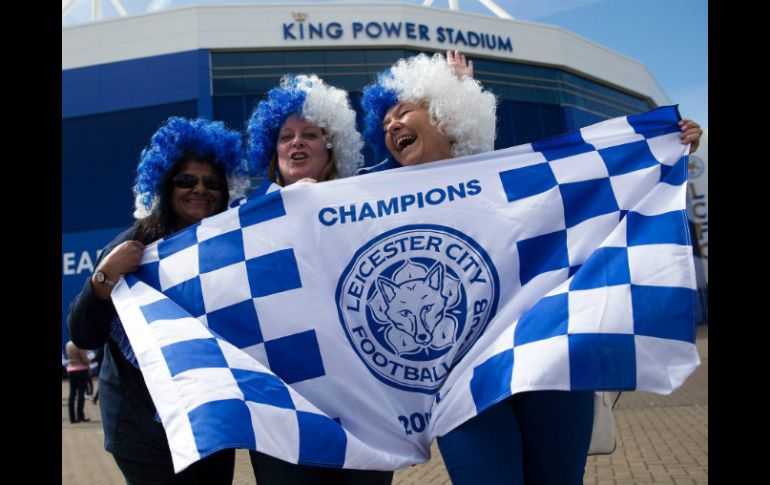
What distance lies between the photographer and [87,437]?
8836mm

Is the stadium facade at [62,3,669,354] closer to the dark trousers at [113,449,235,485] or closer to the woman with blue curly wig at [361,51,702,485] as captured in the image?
the woman with blue curly wig at [361,51,702,485]

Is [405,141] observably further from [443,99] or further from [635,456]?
[635,456]

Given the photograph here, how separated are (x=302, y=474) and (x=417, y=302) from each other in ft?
2.49

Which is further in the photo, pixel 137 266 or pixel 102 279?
pixel 137 266

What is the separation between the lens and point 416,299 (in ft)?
8.37

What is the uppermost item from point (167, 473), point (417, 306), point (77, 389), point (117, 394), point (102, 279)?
point (102, 279)

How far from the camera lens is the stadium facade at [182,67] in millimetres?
23938

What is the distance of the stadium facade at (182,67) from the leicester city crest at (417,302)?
21010 millimetres

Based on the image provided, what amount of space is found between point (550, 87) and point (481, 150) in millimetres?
27020

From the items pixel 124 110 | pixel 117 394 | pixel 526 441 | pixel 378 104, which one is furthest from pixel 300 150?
pixel 124 110

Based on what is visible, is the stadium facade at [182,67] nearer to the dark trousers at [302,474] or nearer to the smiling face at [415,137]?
the smiling face at [415,137]

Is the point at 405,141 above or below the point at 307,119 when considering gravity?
below
